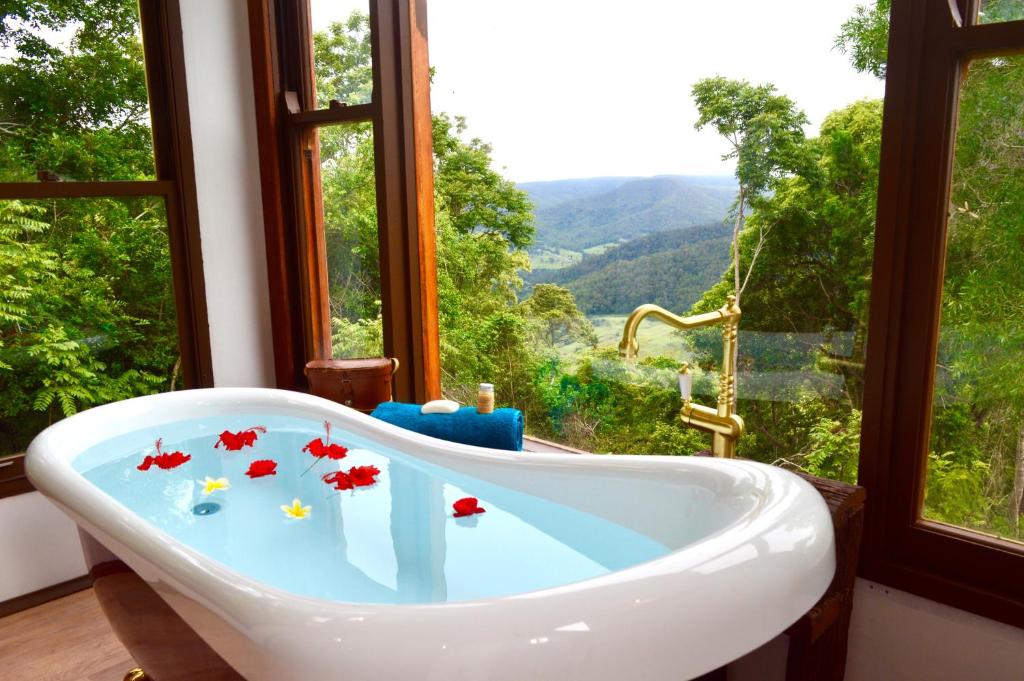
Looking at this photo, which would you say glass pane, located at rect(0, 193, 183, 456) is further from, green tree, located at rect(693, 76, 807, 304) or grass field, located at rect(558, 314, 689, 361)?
green tree, located at rect(693, 76, 807, 304)

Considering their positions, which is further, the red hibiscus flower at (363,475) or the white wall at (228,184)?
the white wall at (228,184)

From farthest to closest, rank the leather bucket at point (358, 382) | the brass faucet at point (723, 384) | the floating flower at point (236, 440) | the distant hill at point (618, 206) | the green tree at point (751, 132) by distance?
1. the leather bucket at point (358, 382)
2. the floating flower at point (236, 440)
3. the distant hill at point (618, 206)
4. the green tree at point (751, 132)
5. the brass faucet at point (723, 384)

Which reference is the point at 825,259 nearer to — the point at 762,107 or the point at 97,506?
the point at 762,107

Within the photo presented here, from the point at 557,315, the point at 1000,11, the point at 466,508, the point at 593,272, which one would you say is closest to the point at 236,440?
the point at 466,508

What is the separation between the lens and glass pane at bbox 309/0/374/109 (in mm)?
2631

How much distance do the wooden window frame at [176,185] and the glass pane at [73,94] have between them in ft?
0.14

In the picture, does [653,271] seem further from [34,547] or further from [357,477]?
[34,547]

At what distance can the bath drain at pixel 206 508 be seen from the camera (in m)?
1.96

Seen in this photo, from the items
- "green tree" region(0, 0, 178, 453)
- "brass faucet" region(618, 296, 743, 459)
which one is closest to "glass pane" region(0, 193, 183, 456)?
"green tree" region(0, 0, 178, 453)

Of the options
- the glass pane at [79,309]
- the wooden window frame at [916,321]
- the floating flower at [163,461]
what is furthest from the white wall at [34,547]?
the wooden window frame at [916,321]

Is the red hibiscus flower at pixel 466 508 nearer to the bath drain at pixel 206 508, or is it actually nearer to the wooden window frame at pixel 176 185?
the bath drain at pixel 206 508

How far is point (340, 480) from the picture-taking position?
199cm

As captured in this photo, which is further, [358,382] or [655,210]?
[358,382]

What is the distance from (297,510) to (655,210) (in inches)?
49.7
